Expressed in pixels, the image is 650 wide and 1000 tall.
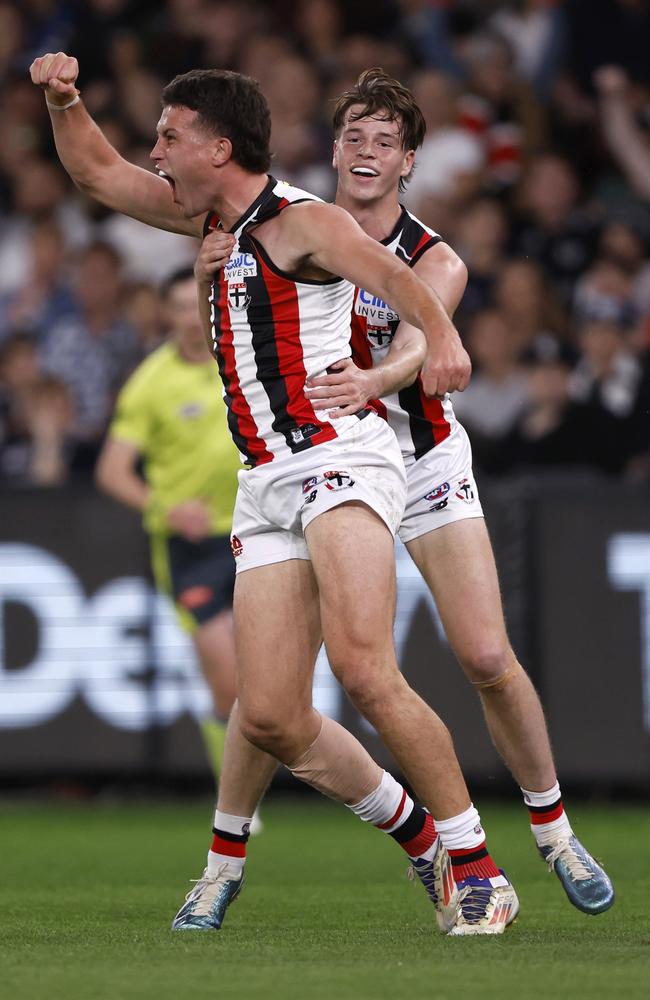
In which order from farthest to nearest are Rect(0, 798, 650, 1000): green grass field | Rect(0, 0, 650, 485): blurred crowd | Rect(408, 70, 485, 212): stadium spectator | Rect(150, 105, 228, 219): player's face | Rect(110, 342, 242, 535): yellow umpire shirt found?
Rect(408, 70, 485, 212): stadium spectator → Rect(0, 0, 650, 485): blurred crowd → Rect(110, 342, 242, 535): yellow umpire shirt → Rect(150, 105, 228, 219): player's face → Rect(0, 798, 650, 1000): green grass field

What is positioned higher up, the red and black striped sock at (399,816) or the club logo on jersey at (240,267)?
the club logo on jersey at (240,267)

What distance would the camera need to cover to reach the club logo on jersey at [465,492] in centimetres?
569

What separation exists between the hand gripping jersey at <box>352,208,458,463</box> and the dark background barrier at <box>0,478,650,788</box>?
13.1ft

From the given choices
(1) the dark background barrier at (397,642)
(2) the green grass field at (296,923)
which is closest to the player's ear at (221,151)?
(2) the green grass field at (296,923)

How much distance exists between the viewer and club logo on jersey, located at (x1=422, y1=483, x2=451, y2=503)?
567 centimetres

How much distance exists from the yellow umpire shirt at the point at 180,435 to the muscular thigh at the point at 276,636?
11.9 ft

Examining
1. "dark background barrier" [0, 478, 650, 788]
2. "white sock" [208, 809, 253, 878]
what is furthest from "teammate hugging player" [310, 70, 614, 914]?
"dark background barrier" [0, 478, 650, 788]

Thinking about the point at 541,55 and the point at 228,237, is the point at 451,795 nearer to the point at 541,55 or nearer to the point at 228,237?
the point at 228,237

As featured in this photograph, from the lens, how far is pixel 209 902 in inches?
215

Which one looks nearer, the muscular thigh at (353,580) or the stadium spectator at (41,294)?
the muscular thigh at (353,580)

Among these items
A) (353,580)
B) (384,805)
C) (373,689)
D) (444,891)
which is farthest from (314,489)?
(444,891)

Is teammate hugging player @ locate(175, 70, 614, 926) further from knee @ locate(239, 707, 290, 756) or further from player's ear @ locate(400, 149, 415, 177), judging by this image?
knee @ locate(239, 707, 290, 756)

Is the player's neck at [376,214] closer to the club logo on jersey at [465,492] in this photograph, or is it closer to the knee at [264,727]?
the club logo on jersey at [465,492]

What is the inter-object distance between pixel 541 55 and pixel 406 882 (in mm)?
7762
